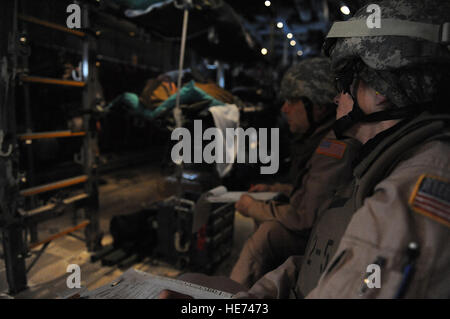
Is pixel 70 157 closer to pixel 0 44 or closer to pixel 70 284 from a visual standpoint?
pixel 70 284

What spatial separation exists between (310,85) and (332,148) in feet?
2.44

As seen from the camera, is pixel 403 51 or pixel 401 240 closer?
pixel 401 240

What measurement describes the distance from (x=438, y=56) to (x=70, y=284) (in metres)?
3.32

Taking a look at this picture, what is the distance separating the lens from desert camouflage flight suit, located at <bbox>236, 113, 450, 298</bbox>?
2.45 ft

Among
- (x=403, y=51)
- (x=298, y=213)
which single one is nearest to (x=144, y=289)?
(x=298, y=213)

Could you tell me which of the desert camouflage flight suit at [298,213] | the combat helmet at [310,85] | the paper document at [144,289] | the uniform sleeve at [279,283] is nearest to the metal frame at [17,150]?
the paper document at [144,289]

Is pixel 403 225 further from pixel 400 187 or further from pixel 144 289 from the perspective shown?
pixel 144 289

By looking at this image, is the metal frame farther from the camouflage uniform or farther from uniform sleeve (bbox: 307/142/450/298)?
uniform sleeve (bbox: 307/142/450/298)

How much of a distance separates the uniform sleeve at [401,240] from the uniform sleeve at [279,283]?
1.68 feet

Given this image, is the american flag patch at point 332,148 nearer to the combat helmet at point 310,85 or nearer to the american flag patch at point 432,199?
the combat helmet at point 310,85

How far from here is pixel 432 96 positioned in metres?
1.03

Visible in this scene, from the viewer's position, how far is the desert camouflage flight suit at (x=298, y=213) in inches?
86.1

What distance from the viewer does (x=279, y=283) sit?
4.53ft
